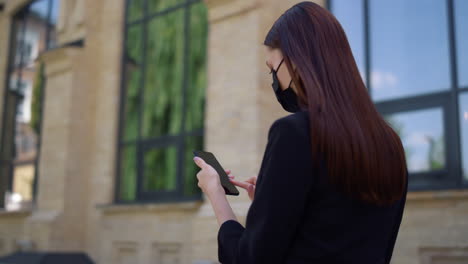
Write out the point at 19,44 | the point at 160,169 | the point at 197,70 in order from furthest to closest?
the point at 19,44 < the point at 160,169 < the point at 197,70

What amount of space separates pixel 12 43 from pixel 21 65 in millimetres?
776

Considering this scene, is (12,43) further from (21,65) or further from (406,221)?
(406,221)

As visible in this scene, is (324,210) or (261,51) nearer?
(324,210)

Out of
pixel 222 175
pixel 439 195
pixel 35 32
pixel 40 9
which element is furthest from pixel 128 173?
pixel 222 175

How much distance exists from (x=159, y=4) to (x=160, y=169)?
111 inches

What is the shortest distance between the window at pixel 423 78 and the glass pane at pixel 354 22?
0.11ft

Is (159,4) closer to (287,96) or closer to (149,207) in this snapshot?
(149,207)

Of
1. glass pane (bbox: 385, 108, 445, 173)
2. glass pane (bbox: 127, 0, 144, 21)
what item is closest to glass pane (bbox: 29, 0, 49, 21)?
glass pane (bbox: 127, 0, 144, 21)

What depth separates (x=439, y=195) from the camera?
5.24m

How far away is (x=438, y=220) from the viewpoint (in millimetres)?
5297

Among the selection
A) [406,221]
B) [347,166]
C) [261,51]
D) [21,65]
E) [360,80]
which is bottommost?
[406,221]

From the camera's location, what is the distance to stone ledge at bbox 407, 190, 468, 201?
5118mm

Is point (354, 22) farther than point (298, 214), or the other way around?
point (354, 22)

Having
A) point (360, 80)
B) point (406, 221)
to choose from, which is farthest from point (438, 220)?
point (360, 80)
